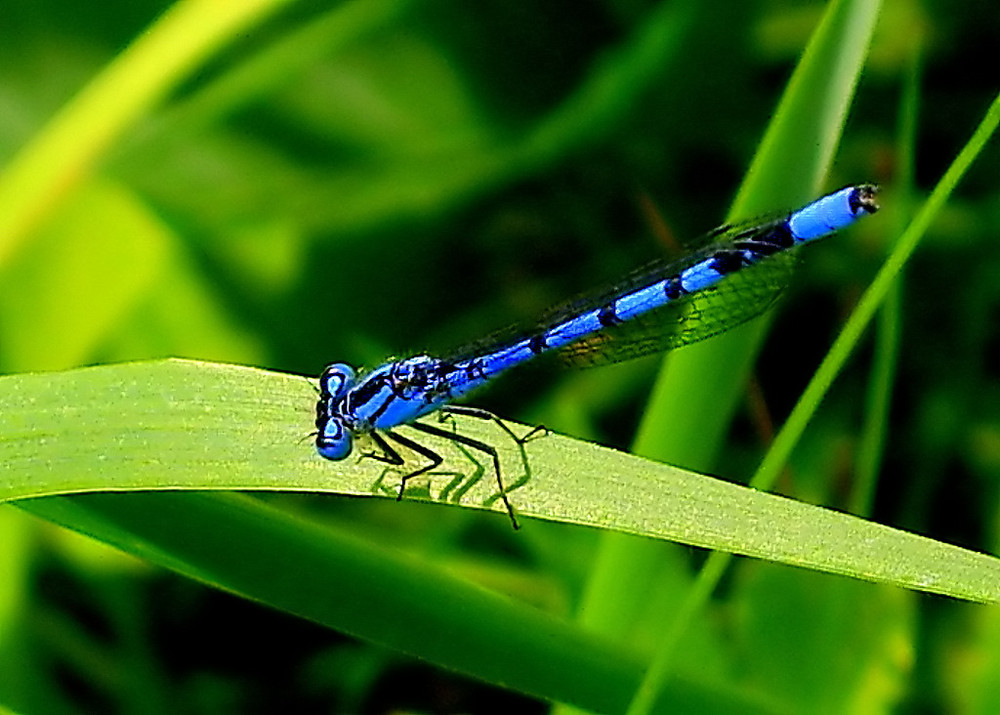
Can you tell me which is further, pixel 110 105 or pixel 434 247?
pixel 434 247

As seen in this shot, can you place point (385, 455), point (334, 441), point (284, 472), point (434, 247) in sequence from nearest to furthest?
point (284, 472) < point (334, 441) < point (385, 455) < point (434, 247)

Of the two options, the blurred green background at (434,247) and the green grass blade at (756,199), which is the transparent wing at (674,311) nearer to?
the green grass blade at (756,199)

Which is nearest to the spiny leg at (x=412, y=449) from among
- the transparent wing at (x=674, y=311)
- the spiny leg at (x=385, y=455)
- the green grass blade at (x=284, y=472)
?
the spiny leg at (x=385, y=455)

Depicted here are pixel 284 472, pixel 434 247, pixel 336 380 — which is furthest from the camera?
pixel 434 247

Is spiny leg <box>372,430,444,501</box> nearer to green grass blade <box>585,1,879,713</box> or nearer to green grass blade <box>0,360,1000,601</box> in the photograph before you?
green grass blade <box>0,360,1000,601</box>

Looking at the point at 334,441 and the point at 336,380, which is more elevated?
the point at 336,380

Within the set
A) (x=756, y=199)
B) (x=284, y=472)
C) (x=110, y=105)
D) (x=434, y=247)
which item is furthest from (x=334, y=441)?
(x=434, y=247)

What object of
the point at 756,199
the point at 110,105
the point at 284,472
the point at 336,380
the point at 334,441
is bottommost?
the point at 284,472

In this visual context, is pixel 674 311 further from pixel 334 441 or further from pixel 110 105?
pixel 110 105
